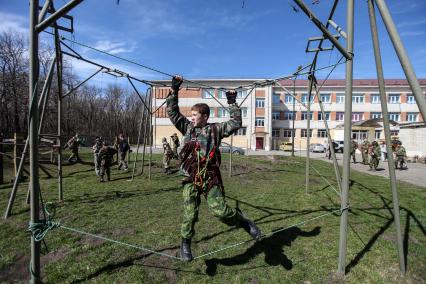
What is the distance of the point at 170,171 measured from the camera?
13008 millimetres

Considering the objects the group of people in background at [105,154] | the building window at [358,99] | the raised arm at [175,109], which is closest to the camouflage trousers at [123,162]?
the group of people in background at [105,154]

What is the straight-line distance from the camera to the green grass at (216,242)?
3.63 meters

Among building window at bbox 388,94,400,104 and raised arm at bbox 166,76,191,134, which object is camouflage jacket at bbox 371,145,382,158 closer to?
raised arm at bbox 166,76,191,134

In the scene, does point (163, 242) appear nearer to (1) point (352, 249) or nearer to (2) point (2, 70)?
(1) point (352, 249)

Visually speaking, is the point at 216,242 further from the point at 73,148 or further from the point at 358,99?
the point at 358,99

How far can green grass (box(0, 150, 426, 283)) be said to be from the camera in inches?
143

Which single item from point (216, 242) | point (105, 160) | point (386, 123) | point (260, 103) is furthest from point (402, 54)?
point (260, 103)

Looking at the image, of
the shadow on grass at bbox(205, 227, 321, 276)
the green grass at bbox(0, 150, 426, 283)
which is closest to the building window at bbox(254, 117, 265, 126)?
the green grass at bbox(0, 150, 426, 283)

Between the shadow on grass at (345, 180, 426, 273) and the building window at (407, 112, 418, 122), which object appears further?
the building window at (407, 112, 418, 122)

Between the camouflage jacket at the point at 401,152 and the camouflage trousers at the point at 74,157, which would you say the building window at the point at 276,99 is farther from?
the camouflage trousers at the point at 74,157

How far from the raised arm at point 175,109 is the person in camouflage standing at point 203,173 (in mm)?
13

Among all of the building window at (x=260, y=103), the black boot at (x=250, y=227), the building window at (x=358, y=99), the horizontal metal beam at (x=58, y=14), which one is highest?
the building window at (x=358, y=99)

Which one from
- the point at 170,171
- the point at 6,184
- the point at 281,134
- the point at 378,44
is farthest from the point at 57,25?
the point at 281,134

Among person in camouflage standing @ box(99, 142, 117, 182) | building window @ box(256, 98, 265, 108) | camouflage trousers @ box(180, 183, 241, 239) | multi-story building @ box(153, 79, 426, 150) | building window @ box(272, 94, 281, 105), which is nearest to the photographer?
camouflage trousers @ box(180, 183, 241, 239)
